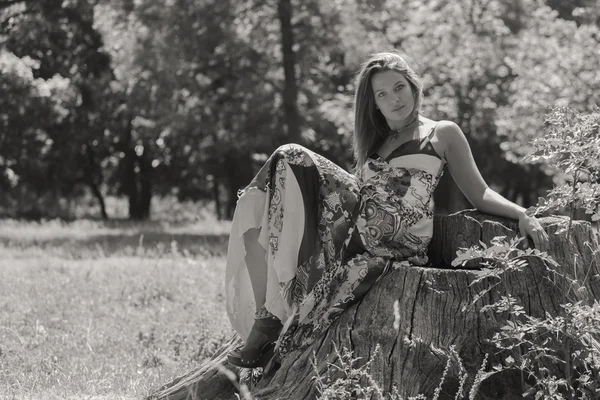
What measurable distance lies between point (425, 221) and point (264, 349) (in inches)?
41.1

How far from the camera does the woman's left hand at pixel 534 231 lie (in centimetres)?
373

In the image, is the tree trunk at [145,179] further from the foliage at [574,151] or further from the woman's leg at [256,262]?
the foliage at [574,151]

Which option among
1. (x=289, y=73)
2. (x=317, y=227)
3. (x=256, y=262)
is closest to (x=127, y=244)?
(x=289, y=73)

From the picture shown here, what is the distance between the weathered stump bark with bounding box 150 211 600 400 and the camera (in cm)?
358

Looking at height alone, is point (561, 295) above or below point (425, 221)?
below

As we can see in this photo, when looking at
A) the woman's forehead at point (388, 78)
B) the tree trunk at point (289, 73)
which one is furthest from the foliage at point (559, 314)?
the tree trunk at point (289, 73)

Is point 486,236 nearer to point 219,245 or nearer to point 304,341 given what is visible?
point 304,341

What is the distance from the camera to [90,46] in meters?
20.7

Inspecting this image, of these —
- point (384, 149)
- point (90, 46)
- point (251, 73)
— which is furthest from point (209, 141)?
point (384, 149)

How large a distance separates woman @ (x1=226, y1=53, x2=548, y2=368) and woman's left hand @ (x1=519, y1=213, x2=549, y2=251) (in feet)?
0.27

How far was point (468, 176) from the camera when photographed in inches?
162

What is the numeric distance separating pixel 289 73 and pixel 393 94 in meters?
10.3

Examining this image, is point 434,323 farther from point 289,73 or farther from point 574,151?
point 289,73

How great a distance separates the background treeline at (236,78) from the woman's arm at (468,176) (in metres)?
9.02
